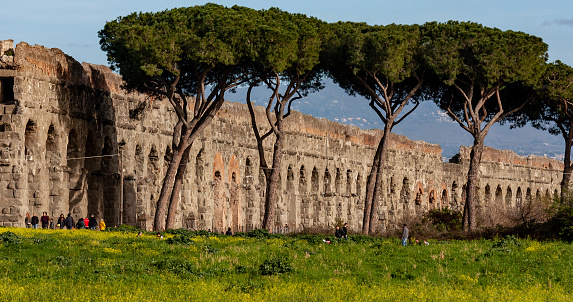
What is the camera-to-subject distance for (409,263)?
74.8 ft

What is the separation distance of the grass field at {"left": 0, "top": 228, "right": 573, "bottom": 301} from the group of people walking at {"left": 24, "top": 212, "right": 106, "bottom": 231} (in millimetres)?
4517

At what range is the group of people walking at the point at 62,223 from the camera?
106ft

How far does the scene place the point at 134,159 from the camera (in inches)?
1516

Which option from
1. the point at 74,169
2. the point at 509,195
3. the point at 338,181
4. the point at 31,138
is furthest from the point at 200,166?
the point at 509,195

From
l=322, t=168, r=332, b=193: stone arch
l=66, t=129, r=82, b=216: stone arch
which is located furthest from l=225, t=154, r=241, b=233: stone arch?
l=66, t=129, r=82, b=216: stone arch

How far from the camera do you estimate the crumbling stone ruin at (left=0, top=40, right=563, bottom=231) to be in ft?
107

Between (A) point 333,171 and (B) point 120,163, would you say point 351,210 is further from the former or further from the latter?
(B) point 120,163

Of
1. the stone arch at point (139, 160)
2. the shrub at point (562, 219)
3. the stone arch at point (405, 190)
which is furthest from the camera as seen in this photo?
the stone arch at point (405, 190)

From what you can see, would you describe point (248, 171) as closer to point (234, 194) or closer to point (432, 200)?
point (234, 194)

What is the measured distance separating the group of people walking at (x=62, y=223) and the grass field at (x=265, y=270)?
178 inches

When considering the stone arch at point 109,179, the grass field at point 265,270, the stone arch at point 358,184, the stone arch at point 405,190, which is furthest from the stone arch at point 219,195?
the stone arch at point 405,190

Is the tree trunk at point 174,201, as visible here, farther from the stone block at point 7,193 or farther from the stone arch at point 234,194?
the stone arch at point 234,194

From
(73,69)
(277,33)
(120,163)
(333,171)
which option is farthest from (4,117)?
(333,171)

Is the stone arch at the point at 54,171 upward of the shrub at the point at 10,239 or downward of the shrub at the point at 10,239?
upward
